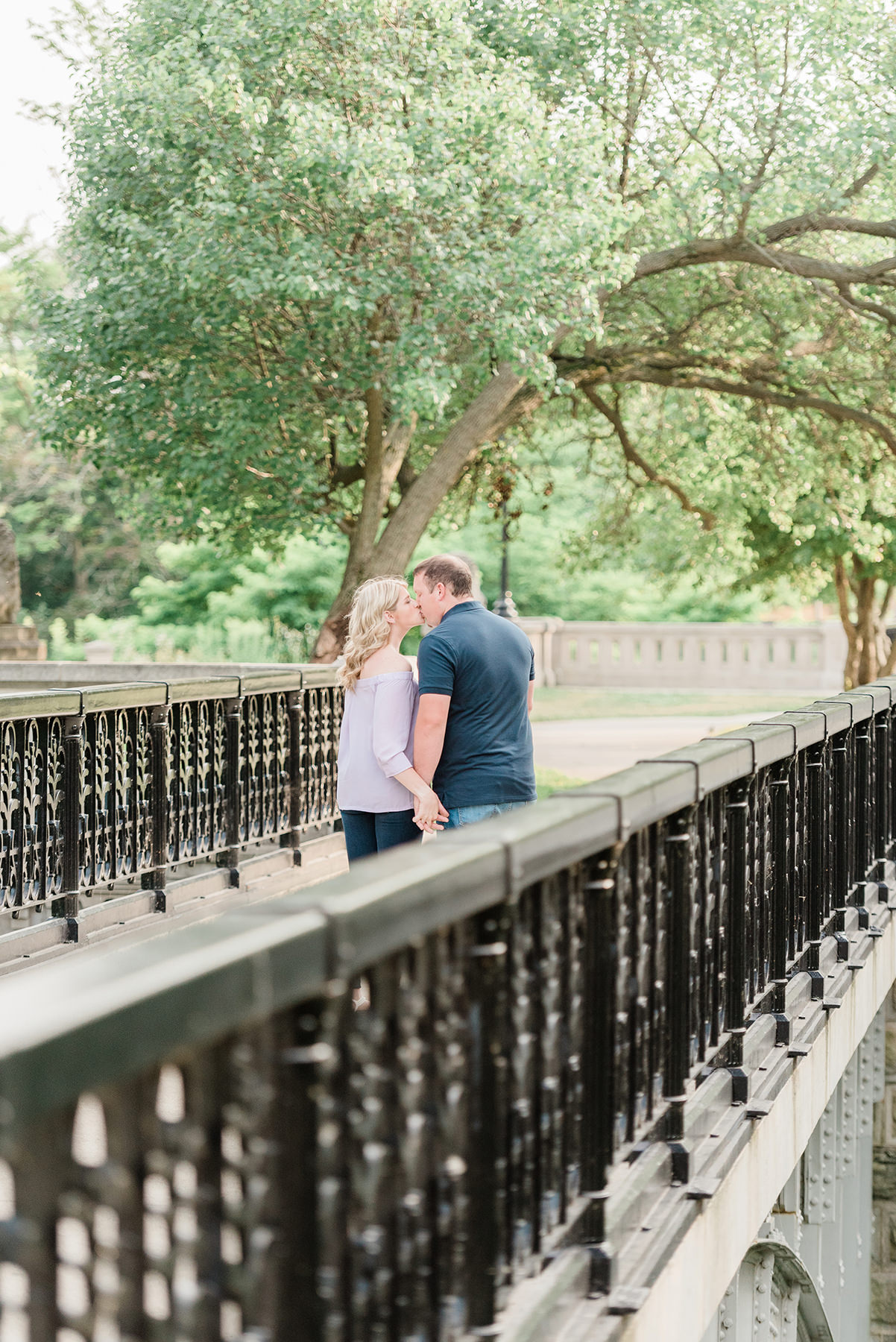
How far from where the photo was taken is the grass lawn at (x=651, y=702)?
34812 millimetres

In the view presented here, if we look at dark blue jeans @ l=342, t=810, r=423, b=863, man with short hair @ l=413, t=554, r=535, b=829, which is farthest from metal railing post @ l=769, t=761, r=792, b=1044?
dark blue jeans @ l=342, t=810, r=423, b=863

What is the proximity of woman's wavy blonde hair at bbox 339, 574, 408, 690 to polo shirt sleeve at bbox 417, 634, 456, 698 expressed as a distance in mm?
305

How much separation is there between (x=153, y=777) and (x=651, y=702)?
3092 centimetres

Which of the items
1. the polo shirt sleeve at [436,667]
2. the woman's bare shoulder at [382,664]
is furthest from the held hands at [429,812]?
the woman's bare shoulder at [382,664]

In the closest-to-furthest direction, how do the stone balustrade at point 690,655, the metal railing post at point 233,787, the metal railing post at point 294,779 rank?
the metal railing post at point 233,787
the metal railing post at point 294,779
the stone balustrade at point 690,655

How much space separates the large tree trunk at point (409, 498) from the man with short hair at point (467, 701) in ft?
31.4

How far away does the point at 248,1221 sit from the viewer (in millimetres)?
1851

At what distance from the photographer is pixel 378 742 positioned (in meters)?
5.45

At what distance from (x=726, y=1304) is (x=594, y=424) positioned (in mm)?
16745

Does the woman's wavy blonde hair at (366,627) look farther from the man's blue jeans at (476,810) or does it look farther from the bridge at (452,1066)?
the bridge at (452,1066)

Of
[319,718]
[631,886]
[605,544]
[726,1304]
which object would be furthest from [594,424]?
[631,886]

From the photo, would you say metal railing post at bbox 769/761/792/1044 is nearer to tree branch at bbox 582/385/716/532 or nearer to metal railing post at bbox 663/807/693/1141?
metal railing post at bbox 663/807/693/1141

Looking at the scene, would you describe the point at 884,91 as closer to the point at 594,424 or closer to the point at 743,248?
the point at 743,248

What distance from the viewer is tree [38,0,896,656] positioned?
496 inches
